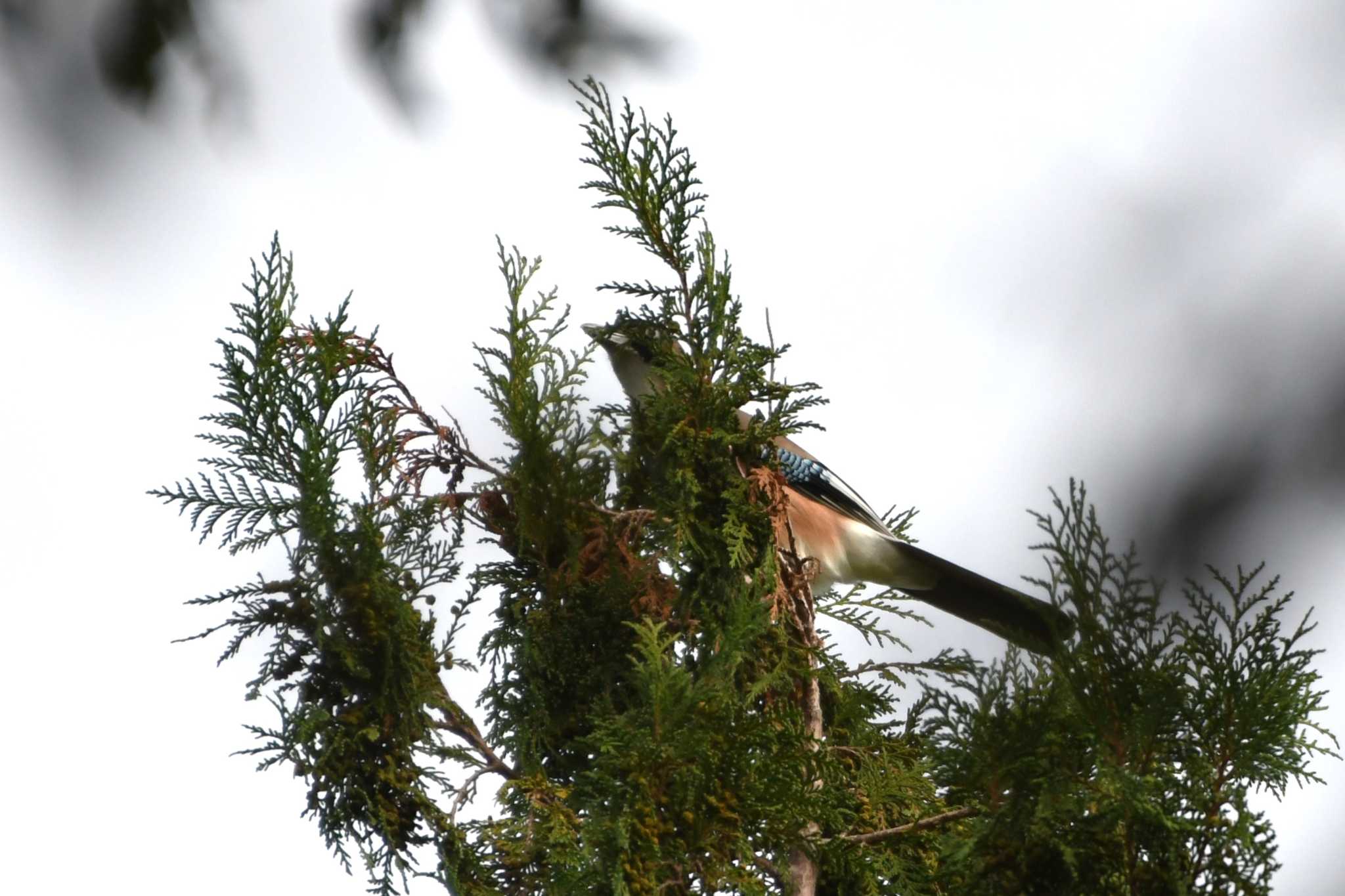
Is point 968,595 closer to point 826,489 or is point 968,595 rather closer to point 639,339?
point 826,489

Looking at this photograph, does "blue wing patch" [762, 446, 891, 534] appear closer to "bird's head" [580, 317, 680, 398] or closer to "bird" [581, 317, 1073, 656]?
"bird" [581, 317, 1073, 656]

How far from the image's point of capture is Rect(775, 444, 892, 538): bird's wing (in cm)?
457

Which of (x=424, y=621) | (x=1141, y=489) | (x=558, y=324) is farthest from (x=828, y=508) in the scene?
(x=1141, y=489)

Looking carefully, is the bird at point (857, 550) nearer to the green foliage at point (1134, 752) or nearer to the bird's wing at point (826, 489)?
the bird's wing at point (826, 489)

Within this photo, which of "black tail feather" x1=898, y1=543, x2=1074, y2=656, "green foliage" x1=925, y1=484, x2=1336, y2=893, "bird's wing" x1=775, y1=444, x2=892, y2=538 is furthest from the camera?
"bird's wing" x1=775, y1=444, x2=892, y2=538

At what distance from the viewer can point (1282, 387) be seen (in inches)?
27.3

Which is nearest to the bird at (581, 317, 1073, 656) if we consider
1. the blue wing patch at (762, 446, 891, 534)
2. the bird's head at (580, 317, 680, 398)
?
the blue wing patch at (762, 446, 891, 534)

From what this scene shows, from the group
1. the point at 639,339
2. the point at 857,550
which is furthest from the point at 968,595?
the point at 639,339

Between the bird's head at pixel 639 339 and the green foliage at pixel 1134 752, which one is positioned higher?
the bird's head at pixel 639 339

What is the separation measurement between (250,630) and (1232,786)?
1.86 meters

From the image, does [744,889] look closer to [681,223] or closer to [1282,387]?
[681,223]

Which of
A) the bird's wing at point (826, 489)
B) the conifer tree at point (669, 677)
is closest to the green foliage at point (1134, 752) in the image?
the conifer tree at point (669, 677)

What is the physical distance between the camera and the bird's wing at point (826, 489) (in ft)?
15.0

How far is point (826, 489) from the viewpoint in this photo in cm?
464
